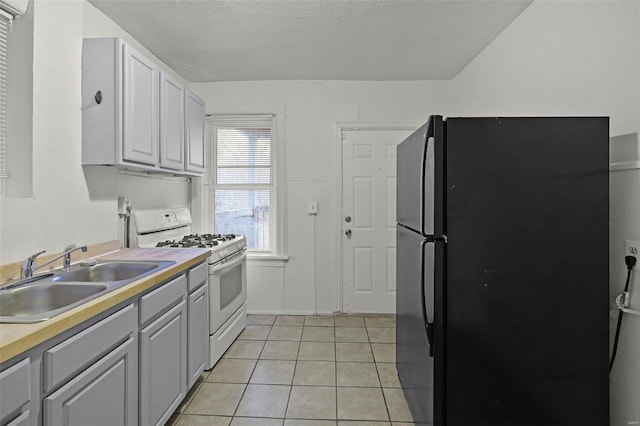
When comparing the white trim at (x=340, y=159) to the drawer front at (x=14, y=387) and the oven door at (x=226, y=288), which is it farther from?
the drawer front at (x=14, y=387)

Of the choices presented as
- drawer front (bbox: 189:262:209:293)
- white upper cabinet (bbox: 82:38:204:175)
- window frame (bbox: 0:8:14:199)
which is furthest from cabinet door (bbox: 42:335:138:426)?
white upper cabinet (bbox: 82:38:204:175)

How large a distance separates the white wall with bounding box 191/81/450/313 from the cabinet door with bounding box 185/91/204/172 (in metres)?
Result: 0.68

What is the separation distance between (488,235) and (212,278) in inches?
77.4

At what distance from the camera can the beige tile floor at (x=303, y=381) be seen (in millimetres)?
2152

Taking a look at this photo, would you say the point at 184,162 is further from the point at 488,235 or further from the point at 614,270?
the point at 614,270

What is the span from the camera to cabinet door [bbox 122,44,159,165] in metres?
2.20

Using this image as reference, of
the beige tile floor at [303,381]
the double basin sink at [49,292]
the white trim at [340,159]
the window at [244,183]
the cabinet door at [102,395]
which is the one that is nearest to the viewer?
the cabinet door at [102,395]

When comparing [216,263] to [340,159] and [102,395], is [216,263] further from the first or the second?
[340,159]

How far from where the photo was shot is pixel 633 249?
5.17 feet

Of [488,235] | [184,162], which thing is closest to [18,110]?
[184,162]

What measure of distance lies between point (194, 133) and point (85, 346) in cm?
231

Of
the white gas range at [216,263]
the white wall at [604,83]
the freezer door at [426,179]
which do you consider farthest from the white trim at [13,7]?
the white wall at [604,83]

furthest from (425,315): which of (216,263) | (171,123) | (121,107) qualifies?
(171,123)

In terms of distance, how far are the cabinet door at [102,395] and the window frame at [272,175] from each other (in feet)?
7.91
